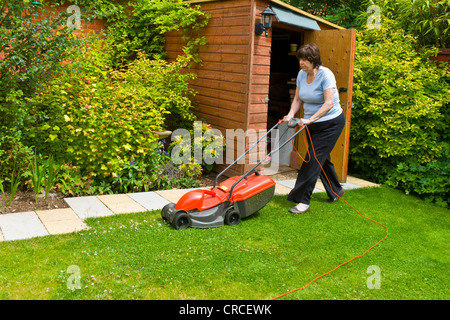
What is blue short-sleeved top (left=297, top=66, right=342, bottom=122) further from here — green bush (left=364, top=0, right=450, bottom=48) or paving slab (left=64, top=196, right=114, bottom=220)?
green bush (left=364, top=0, right=450, bottom=48)

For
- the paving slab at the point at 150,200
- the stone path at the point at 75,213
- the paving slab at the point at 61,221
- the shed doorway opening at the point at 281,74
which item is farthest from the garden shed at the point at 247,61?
the paving slab at the point at 61,221

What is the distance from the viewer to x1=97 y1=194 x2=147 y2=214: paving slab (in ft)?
15.5

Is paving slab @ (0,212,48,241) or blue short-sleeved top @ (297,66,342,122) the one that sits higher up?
blue short-sleeved top @ (297,66,342,122)

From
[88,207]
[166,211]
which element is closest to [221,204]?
[166,211]

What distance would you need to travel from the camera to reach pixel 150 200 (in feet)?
16.8

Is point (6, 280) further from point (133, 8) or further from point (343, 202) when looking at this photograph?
point (133, 8)

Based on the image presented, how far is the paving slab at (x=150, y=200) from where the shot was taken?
4917 mm

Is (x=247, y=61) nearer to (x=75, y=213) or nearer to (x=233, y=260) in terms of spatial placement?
(x=75, y=213)

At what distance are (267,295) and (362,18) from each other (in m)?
6.33

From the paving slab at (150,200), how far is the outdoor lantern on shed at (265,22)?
242 cm

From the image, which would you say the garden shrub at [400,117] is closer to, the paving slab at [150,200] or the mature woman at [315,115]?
the mature woman at [315,115]

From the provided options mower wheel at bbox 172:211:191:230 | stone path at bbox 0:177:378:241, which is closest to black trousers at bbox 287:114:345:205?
stone path at bbox 0:177:378:241

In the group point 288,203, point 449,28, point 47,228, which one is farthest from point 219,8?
point 47,228

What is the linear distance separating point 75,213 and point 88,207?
0.21 metres
